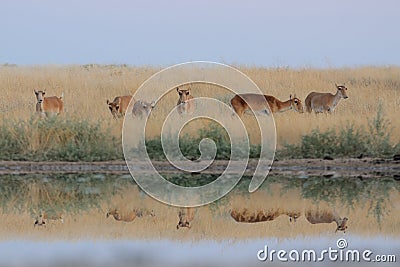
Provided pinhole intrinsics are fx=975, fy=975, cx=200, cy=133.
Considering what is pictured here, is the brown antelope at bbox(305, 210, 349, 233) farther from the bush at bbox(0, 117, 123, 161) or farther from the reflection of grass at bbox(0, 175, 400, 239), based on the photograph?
the bush at bbox(0, 117, 123, 161)

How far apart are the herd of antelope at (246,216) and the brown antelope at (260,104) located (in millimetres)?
5340

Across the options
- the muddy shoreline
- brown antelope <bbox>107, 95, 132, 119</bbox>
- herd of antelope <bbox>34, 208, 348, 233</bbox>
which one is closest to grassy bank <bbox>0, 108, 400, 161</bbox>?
the muddy shoreline

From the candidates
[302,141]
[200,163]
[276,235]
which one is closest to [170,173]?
[200,163]

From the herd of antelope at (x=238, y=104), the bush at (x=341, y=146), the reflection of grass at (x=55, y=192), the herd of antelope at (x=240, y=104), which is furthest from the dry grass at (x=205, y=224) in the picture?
the herd of antelope at (x=238, y=104)

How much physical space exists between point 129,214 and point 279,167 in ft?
11.1

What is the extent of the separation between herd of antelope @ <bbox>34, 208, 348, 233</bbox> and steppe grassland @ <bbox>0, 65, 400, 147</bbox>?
3.22 meters

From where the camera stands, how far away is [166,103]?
57.6 feet

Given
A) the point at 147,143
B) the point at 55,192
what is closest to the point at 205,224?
the point at 55,192

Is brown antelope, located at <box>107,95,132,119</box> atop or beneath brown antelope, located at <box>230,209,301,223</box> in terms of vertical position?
atop

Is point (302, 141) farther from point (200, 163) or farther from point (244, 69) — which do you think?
point (244, 69)

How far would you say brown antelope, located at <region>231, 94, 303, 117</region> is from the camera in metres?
16.5

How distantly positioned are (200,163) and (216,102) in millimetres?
3564

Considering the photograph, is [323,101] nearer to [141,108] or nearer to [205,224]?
[141,108]

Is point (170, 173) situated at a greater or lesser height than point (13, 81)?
lesser
